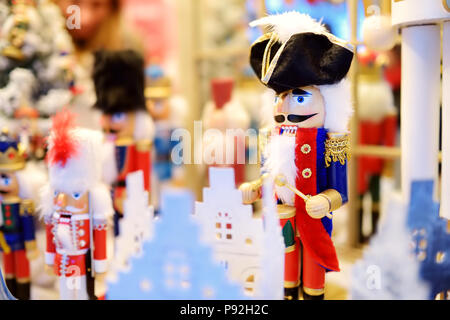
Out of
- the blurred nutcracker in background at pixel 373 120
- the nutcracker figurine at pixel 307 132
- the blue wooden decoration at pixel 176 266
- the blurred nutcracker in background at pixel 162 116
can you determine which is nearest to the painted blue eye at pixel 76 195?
the blue wooden decoration at pixel 176 266

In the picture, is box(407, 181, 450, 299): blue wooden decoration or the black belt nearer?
box(407, 181, 450, 299): blue wooden decoration

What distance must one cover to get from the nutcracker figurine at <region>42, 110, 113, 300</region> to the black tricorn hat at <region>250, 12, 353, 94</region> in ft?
1.65

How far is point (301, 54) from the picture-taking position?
107cm

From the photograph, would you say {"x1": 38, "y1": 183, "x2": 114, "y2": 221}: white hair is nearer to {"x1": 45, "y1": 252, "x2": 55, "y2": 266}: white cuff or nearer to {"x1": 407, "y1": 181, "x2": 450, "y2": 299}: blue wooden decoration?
{"x1": 45, "y1": 252, "x2": 55, "y2": 266}: white cuff

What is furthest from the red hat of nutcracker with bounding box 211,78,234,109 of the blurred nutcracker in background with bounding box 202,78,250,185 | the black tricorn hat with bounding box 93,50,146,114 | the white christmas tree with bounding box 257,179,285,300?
the white christmas tree with bounding box 257,179,285,300

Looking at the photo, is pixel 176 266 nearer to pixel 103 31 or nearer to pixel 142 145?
pixel 142 145

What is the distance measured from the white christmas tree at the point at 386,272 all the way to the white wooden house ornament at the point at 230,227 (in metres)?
0.23

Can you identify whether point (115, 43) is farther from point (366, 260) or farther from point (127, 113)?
point (366, 260)

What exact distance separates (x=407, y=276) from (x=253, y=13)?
6.75 feet

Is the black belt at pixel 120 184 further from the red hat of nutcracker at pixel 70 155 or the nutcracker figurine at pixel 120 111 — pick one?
the red hat of nutcracker at pixel 70 155

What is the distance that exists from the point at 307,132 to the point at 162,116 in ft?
4.42

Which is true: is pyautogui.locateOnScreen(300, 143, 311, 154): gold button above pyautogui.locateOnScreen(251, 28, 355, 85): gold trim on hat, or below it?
below

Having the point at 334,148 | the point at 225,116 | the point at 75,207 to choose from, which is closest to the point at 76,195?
the point at 75,207

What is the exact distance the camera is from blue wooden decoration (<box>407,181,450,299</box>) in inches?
41.2
